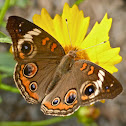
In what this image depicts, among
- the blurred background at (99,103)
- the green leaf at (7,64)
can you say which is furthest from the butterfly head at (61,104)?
the blurred background at (99,103)

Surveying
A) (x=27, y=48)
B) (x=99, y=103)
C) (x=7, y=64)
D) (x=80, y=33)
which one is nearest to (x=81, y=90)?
(x=27, y=48)

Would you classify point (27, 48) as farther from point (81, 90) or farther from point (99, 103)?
point (99, 103)

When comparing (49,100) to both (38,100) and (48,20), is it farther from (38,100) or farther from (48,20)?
(48,20)

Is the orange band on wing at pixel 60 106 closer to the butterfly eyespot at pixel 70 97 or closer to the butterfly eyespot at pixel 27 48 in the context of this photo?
the butterfly eyespot at pixel 70 97

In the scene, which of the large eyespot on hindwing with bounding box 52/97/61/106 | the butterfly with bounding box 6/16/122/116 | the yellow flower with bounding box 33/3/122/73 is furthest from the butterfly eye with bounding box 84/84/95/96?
the yellow flower with bounding box 33/3/122/73

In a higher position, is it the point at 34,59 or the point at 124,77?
the point at 34,59

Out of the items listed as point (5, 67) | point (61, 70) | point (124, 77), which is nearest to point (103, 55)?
point (61, 70)
